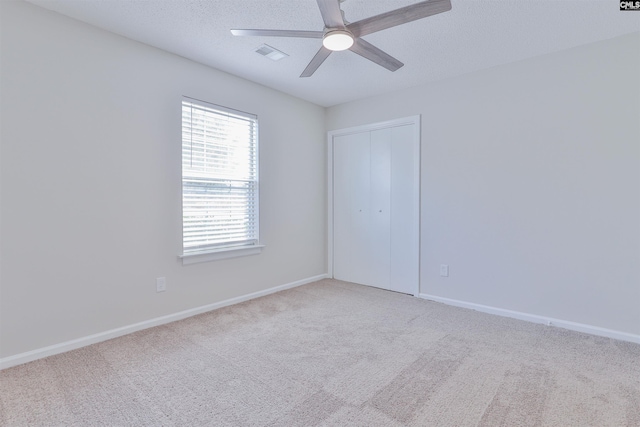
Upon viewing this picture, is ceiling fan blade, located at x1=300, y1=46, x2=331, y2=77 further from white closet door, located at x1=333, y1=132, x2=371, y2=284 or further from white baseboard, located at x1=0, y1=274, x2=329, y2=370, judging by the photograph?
white baseboard, located at x1=0, y1=274, x2=329, y2=370

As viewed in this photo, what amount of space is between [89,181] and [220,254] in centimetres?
132

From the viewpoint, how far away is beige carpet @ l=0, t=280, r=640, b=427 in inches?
64.9

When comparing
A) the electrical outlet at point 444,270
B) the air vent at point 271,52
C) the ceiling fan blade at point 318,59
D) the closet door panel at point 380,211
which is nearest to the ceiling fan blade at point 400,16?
the ceiling fan blade at point 318,59

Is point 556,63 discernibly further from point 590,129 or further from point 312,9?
point 312,9

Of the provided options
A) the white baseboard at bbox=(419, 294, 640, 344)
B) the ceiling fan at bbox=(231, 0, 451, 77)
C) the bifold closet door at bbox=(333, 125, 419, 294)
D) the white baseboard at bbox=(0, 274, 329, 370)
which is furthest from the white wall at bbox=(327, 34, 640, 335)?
the white baseboard at bbox=(0, 274, 329, 370)

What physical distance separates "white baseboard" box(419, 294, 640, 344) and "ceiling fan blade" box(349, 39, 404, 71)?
2513 mm

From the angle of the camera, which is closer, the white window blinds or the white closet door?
the white window blinds

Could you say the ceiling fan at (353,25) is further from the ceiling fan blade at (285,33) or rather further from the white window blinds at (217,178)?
the white window blinds at (217,178)

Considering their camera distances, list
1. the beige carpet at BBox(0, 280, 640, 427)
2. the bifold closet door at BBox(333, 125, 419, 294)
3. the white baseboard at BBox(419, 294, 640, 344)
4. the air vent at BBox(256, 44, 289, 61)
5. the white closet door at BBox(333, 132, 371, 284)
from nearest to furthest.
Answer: the beige carpet at BBox(0, 280, 640, 427), the white baseboard at BBox(419, 294, 640, 344), the air vent at BBox(256, 44, 289, 61), the bifold closet door at BBox(333, 125, 419, 294), the white closet door at BBox(333, 132, 371, 284)

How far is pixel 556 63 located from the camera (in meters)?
2.85

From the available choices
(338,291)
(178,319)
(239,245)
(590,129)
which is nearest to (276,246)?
(239,245)

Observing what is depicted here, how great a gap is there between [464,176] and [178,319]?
3.25 m

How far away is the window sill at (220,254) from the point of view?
10.0ft

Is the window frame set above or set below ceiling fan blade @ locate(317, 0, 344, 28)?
below
